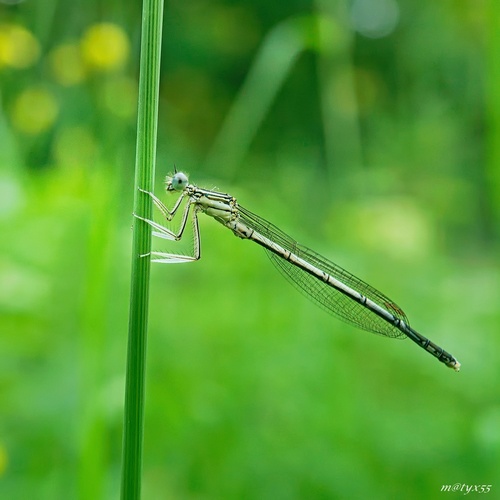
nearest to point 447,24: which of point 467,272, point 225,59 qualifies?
point 225,59

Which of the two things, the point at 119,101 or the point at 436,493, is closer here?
the point at 436,493

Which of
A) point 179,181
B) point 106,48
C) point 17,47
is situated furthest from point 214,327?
point 17,47

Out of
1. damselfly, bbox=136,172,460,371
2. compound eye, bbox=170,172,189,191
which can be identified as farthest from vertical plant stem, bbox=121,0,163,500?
damselfly, bbox=136,172,460,371

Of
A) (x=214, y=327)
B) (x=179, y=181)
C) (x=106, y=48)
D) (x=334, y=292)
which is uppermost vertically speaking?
(x=106, y=48)

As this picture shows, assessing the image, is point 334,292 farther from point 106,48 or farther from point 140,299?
point 140,299

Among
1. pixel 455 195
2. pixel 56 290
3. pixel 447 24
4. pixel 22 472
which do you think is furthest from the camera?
pixel 447 24

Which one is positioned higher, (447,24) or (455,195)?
(447,24)

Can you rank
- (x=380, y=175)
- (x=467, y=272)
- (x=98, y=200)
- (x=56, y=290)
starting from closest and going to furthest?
(x=98, y=200)
(x=56, y=290)
(x=467, y=272)
(x=380, y=175)

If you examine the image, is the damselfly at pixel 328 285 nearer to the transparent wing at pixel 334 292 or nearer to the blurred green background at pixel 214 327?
the transparent wing at pixel 334 292

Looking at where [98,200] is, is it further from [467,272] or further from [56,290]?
[467,272]
